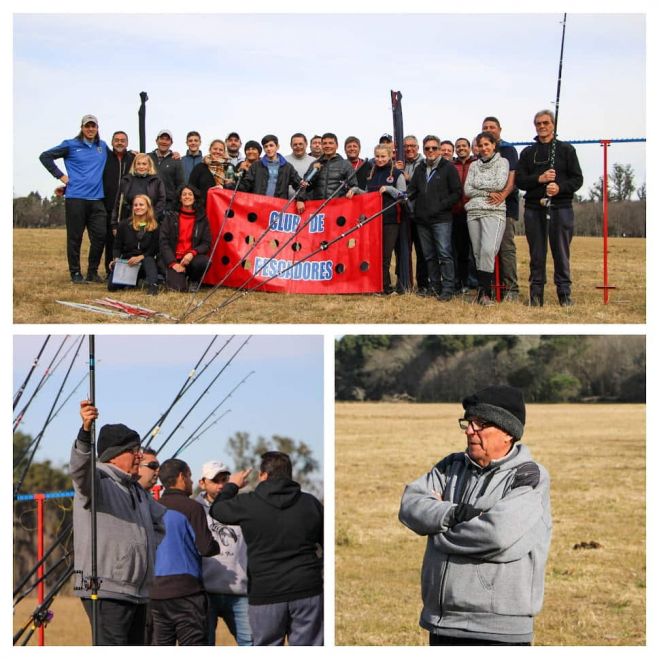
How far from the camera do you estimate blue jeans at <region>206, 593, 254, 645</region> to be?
→ 7.99 metres

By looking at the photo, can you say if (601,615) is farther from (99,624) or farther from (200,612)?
(99,624)

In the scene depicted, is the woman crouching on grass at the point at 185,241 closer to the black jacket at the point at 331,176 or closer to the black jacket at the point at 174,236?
the black jacket at the point at 174,236

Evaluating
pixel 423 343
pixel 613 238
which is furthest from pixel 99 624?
pixel 423 343

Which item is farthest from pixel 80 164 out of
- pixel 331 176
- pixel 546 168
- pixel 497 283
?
pixel 546 168

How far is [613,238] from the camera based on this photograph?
56.9 feet

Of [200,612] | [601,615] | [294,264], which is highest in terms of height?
[294,264]

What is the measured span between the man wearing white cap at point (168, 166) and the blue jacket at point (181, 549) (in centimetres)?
456

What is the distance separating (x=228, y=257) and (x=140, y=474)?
4.36m

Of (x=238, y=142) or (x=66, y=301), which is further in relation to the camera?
(x=238, y=142)

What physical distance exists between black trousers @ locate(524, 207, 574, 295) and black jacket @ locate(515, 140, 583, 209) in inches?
7.5

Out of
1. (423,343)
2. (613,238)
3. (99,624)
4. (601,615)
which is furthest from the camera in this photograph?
(423,343)

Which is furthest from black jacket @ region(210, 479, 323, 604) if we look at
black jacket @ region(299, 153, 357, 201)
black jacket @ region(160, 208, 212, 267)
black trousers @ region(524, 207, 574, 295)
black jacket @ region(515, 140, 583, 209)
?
black jacket @ region(299, 153, 357, 201)

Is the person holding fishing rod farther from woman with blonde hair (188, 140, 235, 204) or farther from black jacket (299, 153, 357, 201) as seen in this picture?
woman with blonde hair (188, 140, 235, 204)

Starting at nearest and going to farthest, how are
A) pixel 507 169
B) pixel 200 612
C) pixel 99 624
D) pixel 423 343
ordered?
pixel 99 624
pixel 200 612
pixel 507 169
pixel 423 343
